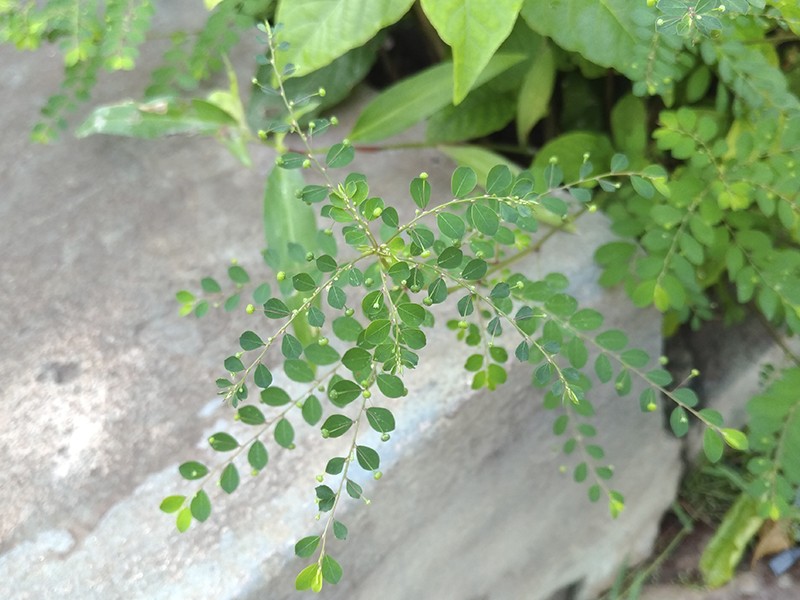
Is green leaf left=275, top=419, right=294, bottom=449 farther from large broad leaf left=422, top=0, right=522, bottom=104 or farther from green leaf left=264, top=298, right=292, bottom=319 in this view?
large broad leaf left=422, top=0, right=522, bottom=104

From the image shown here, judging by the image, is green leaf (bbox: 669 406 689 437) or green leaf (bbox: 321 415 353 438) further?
green leaf (bbox: 669 406 689 437)

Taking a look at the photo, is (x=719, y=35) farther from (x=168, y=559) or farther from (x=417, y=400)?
(x=168, y=559)

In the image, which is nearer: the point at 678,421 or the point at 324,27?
the point at 678,421

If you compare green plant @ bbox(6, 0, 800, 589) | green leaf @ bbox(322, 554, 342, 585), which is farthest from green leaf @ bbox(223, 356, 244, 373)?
green leaf @ bbox(322, 554, 342, 585)

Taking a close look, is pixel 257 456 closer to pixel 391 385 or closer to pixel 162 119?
pixel 391 385

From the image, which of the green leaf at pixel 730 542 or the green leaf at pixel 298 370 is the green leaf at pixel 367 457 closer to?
the green leaf at pixel 298 370

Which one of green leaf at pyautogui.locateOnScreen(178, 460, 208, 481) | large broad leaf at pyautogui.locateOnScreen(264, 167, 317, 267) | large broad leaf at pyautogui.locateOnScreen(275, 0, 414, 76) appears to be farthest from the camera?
large broad leaf at pyautogui.locateOnScreen(264, 167, 317, 267)

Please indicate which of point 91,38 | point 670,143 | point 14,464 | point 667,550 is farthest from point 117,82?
point 667,550

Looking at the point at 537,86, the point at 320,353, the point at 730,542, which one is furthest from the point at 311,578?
the point at 730,542
